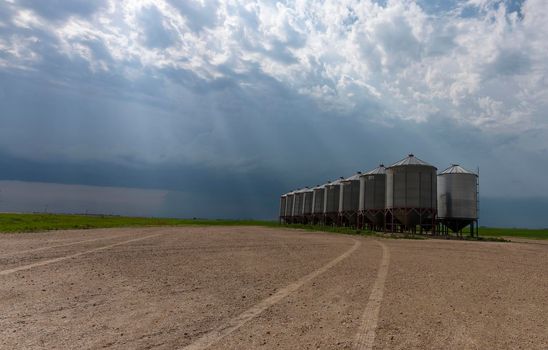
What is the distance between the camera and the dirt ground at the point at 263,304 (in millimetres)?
7703

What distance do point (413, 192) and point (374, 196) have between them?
31.0 ft

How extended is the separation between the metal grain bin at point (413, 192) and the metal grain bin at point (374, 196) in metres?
6.37

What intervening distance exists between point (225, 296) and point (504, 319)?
23.4ft

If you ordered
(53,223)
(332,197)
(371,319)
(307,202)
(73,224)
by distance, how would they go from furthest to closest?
1. (307,202)
2. (332,197)
3. (53,223)
4. (73,224)
5. (371,319)

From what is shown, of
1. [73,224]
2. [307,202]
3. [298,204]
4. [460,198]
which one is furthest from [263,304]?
[298,204]

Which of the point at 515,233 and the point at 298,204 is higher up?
the point at 298,204

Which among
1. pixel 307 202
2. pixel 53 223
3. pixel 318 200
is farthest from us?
pixel 307 202

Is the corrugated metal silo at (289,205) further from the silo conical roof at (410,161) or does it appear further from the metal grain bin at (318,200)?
the silo conical roof at (410,161)

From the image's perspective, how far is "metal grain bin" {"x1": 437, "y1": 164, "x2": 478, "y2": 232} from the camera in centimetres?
5056

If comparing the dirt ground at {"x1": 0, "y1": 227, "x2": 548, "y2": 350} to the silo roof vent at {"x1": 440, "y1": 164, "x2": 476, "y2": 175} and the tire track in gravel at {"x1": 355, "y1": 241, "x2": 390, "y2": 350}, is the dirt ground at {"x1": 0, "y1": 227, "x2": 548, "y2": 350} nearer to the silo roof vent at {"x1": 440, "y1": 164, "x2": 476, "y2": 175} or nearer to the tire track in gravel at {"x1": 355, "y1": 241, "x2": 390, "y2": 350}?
the tire track in gravel at {"x1": 355, "y1": 241, "x2": 390, "y2": 350}

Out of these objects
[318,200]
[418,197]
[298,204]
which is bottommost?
[418,197]

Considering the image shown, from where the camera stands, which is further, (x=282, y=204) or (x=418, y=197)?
(x=282, y=204)

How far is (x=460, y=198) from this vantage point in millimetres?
50750

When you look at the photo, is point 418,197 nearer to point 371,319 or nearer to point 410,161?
point 410,161
